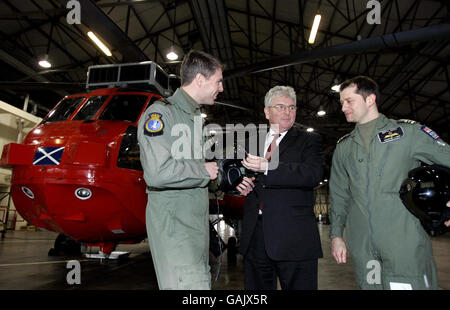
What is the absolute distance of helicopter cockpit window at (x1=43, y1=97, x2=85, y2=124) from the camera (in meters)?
4.34

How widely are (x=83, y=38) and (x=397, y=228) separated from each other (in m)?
13.3

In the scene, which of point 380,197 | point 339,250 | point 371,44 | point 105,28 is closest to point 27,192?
point 339,250

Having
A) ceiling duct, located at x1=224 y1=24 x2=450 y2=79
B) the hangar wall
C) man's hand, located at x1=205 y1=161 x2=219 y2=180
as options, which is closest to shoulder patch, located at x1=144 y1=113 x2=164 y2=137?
man's hand, located at x1=205 y1=161 x2=219 y2=180

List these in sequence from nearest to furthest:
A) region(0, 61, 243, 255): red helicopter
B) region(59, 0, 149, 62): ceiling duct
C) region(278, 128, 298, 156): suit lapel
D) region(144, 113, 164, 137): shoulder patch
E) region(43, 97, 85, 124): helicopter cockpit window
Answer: region(144, 113, 164, 137): shoulder patch < region(278, 128, 298, 156): suit lapel < region(0, 61, 243, 255): red helicopter < region(43, 97, 85, 124): helicopter cockpit window < region(59, 0, 149, 62): ceiling duct

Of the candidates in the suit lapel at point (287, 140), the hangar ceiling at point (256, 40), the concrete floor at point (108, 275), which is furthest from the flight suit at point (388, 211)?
the hangar ceiling at point (256, 40)

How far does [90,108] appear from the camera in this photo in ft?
14.2

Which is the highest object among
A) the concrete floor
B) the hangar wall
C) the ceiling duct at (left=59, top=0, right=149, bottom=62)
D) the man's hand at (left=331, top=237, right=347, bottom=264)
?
the ceiling duct at (left=59, top=0, right=149, bottom=62)

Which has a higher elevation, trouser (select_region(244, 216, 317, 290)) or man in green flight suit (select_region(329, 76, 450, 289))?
man in green flight suit (select_region(329, 76, 450, 289))

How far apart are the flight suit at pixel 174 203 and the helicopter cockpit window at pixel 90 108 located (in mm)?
3031

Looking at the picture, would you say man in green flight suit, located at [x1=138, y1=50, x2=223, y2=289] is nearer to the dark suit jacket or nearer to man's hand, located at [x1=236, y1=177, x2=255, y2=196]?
man's hand, located at [x1=236, y1=177, x2=255, y2=196]

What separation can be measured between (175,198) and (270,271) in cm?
110

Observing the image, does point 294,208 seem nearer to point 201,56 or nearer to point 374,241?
point 374,241

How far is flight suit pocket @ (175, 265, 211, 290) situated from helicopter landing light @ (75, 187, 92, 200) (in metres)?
2.32

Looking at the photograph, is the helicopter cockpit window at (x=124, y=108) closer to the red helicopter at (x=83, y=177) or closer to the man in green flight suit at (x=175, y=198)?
the red helicopter at (x=83, y=177)
